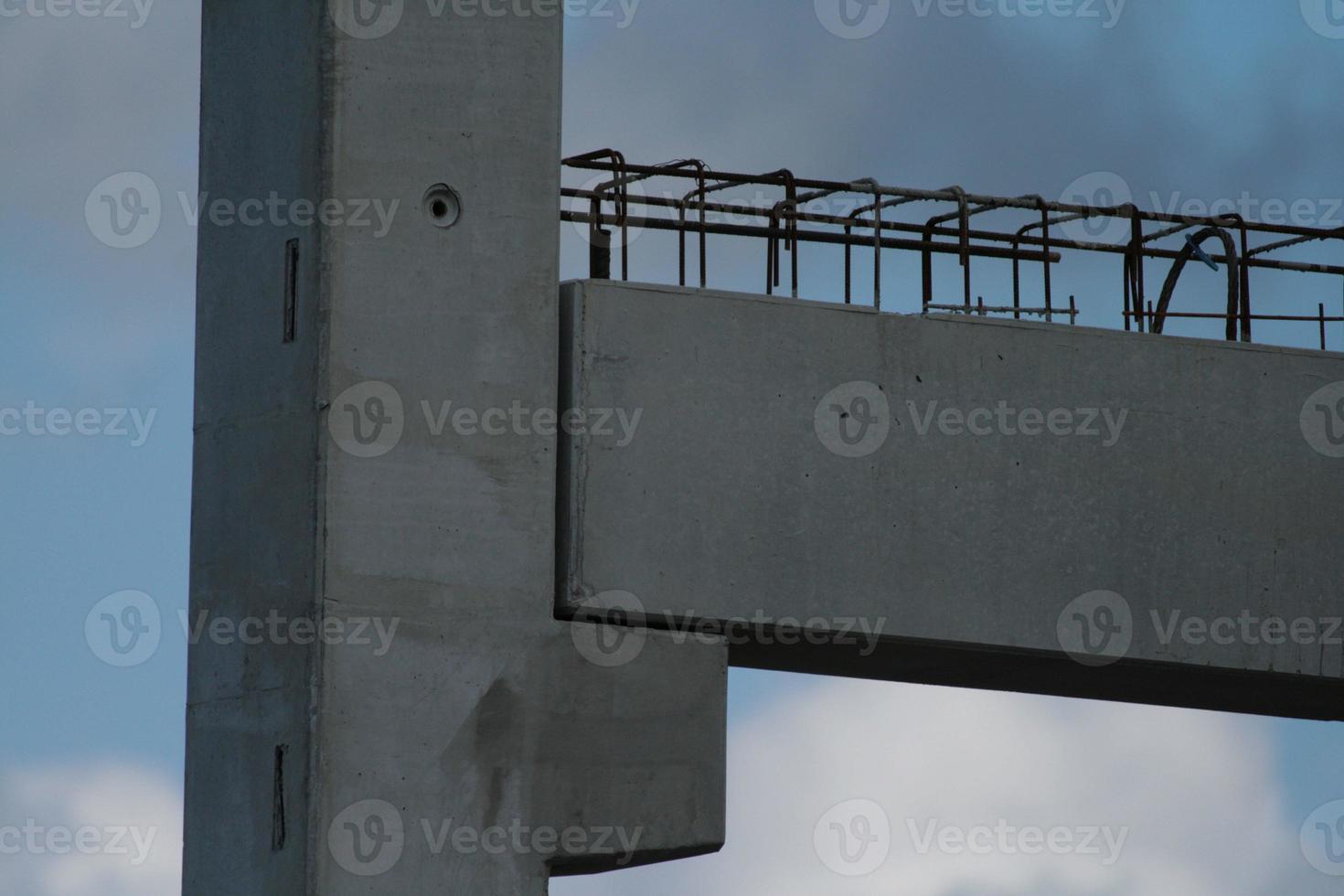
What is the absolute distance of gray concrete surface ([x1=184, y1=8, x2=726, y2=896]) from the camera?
42.4ft

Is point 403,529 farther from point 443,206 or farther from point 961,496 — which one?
point 961,496

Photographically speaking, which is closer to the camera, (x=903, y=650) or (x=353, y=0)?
(x=353, y=0)

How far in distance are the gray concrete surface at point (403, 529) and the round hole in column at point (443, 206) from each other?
4 cm

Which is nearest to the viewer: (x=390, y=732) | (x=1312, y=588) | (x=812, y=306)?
(x=390, y=732)

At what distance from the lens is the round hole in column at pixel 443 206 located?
1349cm

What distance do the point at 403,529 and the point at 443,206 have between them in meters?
1.76

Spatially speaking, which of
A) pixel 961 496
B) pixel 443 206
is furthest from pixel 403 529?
pixel 961 496

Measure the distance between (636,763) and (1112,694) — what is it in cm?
400

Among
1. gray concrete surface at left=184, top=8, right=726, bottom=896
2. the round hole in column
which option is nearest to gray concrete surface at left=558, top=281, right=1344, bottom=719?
gray concrete surface at left=184, top=8, right=726, bottom=896

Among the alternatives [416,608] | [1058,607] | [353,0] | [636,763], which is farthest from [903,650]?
[353,0]

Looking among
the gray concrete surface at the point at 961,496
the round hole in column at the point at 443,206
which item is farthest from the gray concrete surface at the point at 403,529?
the gray concrete surface at the point at 961,496

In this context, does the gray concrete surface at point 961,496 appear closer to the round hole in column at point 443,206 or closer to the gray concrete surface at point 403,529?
the gray concrete surface at point 403,529

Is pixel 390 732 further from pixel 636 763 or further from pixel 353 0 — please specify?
pixel 353 0

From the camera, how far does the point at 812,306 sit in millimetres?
14500
